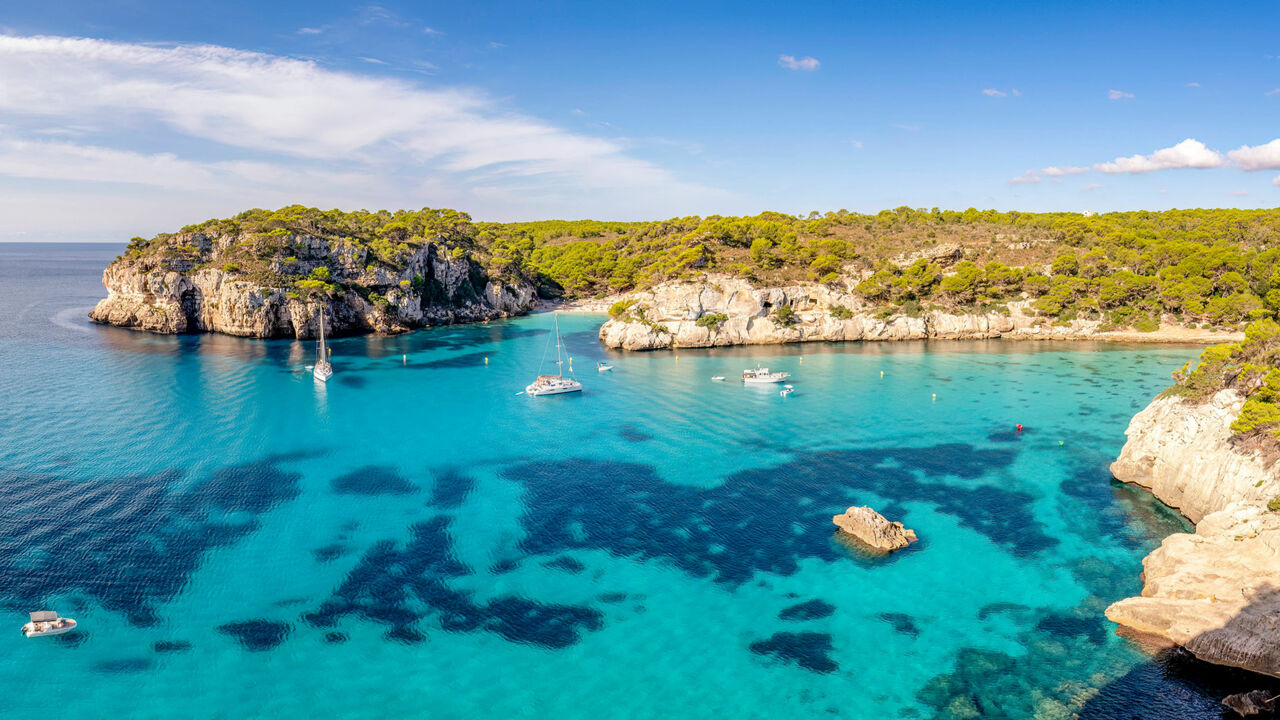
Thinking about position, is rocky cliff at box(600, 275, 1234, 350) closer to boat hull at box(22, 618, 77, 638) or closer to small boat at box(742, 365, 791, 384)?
small boat at box(742, 365, 791, 384)

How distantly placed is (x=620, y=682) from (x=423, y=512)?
1532 centimetres

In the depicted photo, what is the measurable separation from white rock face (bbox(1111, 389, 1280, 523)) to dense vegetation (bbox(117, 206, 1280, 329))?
4972 cm

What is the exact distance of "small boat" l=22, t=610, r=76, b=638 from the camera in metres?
20.9

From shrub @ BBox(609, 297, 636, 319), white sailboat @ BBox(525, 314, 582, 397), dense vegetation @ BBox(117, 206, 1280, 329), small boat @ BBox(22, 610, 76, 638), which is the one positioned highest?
dense vegetation @ BBox(117, 206, 1280, 329)

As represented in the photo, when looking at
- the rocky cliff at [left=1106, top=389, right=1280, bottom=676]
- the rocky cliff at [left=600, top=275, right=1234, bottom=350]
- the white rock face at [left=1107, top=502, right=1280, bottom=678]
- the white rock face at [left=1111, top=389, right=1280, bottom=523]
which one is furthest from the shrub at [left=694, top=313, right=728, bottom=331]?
the white rock face at [left=1107, top=502, right=1280, bottom=678]

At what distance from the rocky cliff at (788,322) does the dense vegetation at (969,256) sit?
2250 mm

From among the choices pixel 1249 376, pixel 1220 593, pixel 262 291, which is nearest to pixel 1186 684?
pixel 1220 593

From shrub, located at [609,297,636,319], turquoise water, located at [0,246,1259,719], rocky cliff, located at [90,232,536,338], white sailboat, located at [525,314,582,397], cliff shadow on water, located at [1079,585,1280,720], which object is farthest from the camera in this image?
shrub, located at [609,297,636,319]

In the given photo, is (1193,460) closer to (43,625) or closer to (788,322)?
(43,625)

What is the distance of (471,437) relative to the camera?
43.3 m

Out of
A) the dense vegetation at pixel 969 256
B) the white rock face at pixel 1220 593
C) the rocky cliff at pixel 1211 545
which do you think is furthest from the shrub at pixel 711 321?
the white rock face at pixel 1220 593

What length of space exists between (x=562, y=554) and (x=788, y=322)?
61.4 m

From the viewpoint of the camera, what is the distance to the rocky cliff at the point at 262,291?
78500mm

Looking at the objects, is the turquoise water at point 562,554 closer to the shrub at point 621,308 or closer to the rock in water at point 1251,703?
the rock in water at point 1251,703
